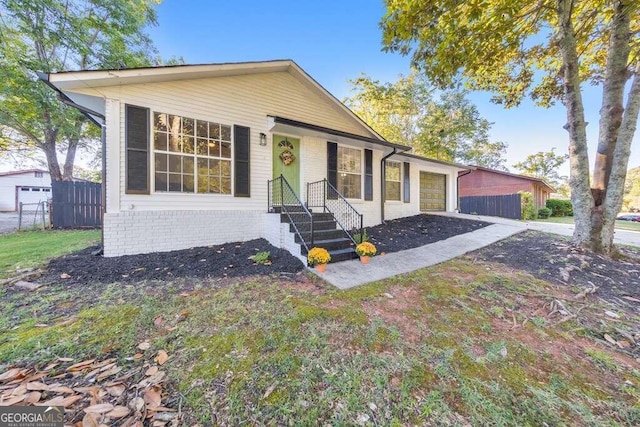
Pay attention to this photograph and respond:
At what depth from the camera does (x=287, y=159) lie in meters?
7.12

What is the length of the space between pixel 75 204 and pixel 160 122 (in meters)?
7.38

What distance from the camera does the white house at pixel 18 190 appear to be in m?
22.0

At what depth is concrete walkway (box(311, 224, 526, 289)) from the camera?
4.15m

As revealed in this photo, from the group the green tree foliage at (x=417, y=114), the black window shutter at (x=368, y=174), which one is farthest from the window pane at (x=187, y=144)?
the green tree foliage at (x=417, y=114)

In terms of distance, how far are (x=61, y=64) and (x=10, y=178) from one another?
20695mm

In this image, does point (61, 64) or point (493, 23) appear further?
point (61, 64)

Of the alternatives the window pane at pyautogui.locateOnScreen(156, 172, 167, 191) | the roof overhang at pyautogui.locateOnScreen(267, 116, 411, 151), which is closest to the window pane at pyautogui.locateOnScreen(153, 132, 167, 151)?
the window pane at pyautogui.locateOnScreen(156, 172, 167, 191)

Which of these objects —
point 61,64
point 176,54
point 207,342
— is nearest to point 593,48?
point 207,342

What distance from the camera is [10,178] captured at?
74.0 feet

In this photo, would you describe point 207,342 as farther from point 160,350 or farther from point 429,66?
point 429,66

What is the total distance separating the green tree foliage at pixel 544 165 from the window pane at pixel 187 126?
1479 inches

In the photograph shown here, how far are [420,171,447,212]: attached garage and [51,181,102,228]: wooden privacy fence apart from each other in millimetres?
14009

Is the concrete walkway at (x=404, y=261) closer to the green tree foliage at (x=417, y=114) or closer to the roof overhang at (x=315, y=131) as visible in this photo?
the roof overhang at (x=315, y=131)

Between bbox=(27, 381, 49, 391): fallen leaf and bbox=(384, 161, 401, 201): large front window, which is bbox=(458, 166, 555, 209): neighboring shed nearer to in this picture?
bbox=(384, 161, 401, 201): large front window
